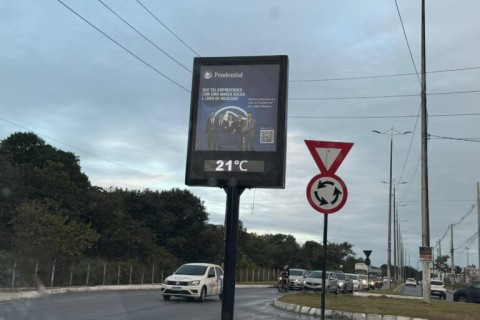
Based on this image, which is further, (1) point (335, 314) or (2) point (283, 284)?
(2) point (283, 284)

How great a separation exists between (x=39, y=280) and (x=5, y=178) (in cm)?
1375

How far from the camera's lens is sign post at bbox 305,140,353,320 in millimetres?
8398

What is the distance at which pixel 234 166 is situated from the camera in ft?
26.0

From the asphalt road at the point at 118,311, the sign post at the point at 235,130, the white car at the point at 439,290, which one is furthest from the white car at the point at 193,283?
the white car at the point at 439,290

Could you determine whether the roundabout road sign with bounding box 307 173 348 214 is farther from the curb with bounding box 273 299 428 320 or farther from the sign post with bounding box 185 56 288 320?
the curb with bounding box 273 299 428 320

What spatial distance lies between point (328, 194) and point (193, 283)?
1217cm

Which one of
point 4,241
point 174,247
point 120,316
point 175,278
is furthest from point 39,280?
point 174,247

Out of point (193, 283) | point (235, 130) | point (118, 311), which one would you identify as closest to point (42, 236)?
point (193, 283)

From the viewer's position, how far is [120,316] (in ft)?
43.3

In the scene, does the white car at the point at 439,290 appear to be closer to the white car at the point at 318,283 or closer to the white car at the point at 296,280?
the white car at the point at 296,280

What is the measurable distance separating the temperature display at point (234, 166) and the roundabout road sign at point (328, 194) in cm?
117

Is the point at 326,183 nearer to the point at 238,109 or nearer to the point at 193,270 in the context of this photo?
Answer: the point at 238,109

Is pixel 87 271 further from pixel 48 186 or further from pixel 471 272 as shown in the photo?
pixel 471 272

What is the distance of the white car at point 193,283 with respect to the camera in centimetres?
1923
